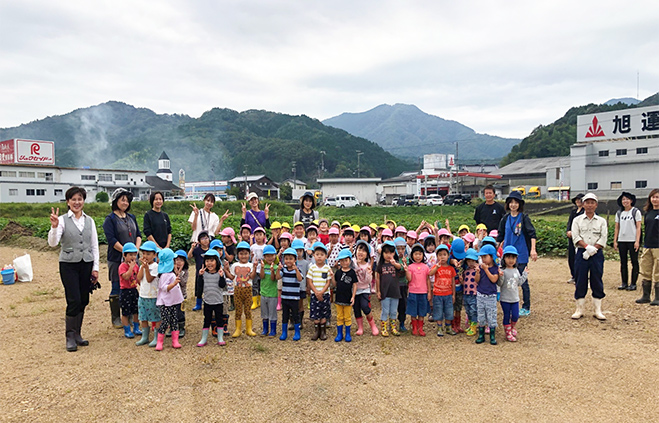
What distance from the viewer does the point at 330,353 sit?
4.86 meters

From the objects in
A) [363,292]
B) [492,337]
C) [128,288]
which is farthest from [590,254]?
[128,288]

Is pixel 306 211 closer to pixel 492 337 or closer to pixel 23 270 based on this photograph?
pixel 492 337

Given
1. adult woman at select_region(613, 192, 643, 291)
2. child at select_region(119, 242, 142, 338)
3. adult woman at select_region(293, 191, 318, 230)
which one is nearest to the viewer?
child at select_region(119, 242, 142, 338)

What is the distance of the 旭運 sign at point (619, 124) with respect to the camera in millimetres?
30172

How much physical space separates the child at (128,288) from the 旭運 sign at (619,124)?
36.6 meters

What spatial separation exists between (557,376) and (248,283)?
372cm

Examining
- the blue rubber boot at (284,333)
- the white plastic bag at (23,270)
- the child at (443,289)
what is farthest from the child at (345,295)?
the white plastic bag at (23,270)

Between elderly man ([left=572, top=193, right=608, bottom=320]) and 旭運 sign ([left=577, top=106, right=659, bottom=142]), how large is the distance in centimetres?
3152

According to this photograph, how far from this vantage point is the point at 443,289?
17.8 ft

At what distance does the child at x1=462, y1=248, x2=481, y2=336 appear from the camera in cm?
539

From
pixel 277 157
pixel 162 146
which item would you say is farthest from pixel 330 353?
pixel 162 146

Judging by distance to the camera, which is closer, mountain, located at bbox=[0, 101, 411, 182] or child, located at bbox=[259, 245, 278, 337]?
child, located at bbox=[259, 245, 278, 337]

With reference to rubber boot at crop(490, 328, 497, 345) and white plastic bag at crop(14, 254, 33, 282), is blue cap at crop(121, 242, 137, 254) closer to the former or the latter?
rubber boot at crop(490, 328, 497, 345)

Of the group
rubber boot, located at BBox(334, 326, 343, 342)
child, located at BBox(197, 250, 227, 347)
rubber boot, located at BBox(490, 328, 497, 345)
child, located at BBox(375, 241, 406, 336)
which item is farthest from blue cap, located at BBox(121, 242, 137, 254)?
rubber boot, located at BBox(490, 328, 497, 345)
